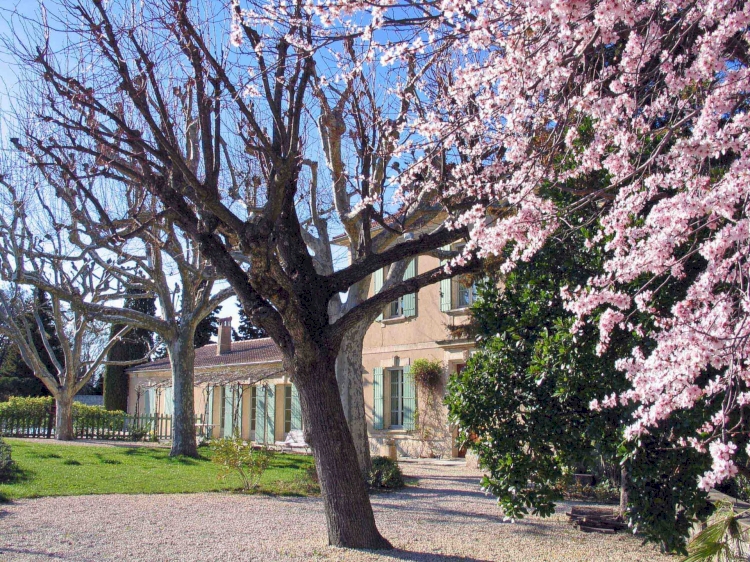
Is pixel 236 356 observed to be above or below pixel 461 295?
below

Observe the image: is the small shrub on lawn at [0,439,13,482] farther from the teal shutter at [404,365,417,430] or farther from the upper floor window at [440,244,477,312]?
the upper floor window at [440,244,477,312]

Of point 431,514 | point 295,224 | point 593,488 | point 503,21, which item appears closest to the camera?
point 503,21

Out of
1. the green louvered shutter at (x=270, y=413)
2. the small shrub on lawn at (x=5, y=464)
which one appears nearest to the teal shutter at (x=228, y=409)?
the green louvered shutter at (x=270, y=413)

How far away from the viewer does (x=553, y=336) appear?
5.23m

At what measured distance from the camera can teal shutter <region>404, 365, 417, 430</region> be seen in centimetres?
1628

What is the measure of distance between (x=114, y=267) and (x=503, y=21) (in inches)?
506

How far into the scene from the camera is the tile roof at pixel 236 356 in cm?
2209

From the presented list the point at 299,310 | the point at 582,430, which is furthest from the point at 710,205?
the point at 299,310

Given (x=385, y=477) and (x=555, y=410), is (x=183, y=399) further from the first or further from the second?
(x=555, y=410)

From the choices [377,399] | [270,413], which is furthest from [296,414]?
[377,399]

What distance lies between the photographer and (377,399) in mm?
17438

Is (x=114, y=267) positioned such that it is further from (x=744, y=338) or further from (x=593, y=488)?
(x=744, y=338)

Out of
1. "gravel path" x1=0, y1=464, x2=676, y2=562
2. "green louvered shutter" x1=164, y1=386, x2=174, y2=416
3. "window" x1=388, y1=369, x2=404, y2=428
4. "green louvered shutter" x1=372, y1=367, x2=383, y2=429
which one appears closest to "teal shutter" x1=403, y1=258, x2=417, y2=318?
"window" x1=388, y1=369, x2=404, y2=428

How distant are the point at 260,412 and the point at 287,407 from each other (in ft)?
4.19
